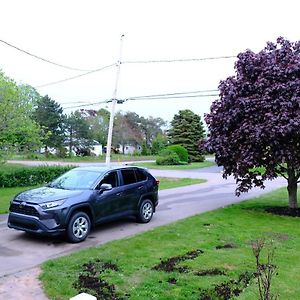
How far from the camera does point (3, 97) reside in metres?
12.9

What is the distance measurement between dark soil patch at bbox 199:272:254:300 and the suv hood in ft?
13.4

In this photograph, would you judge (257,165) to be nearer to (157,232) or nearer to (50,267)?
(157,232)

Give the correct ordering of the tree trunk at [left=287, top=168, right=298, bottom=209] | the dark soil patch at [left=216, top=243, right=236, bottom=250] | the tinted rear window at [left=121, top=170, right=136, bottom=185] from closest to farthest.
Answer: the dark soil patch at [left=216, top=243, right=236, bottom=250] < the tinted rear window at [left=121, top=170, right=136, bottom=185] < the tree trunk at [left=287, top=168, right=298, bottom=209]

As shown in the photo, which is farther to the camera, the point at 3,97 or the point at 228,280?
the point at 3,97

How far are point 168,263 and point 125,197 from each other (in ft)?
11.0

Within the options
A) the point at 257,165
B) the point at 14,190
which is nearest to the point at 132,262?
the point at 257,165

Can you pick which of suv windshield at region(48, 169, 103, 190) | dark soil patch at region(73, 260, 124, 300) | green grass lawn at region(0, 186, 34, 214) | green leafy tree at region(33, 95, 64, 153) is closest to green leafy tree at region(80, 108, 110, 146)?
green leafy tree at region(33, 95, 64, 153)

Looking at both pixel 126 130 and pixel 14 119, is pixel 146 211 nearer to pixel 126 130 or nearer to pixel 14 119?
pixel 14 119

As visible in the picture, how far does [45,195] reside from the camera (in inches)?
332

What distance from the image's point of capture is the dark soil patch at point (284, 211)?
476 inches

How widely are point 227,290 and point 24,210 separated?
188 inches

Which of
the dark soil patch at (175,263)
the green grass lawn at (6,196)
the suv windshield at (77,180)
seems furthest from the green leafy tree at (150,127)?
the dark soil patch at (175,263)

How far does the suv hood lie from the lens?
322 inches

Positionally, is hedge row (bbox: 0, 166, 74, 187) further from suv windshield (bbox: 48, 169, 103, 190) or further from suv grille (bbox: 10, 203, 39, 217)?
suv grille (bbox: 10, 203, 39, 217)
